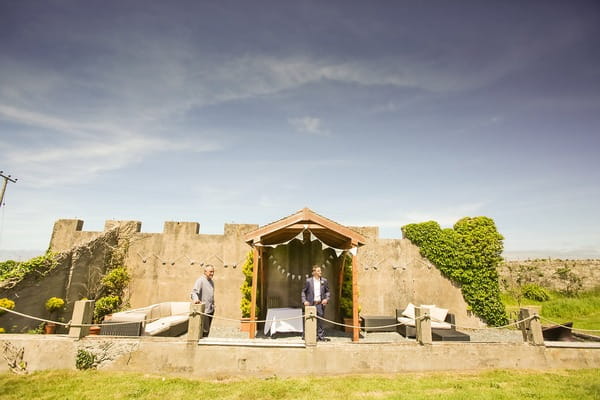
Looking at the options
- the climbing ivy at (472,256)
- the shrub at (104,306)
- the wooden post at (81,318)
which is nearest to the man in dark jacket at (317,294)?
the wooden post at (81,318)

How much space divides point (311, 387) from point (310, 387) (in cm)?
2

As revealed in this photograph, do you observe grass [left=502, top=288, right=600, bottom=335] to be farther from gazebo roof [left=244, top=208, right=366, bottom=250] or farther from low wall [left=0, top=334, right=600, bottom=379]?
gazebo roof [left=244, top=208, right=366, bottom=250]

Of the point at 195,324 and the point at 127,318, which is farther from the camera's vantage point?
the point at 127,318

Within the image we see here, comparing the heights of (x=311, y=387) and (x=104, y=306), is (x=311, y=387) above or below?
below

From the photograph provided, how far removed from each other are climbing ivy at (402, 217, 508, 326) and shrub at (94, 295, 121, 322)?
1147cm

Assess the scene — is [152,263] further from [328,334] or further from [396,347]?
[396,347]

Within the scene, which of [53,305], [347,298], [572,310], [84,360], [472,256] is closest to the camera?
[84,360]

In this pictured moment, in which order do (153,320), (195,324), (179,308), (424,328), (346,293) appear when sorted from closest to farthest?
1. (195,324)
2. (424,328)
3. (153,320)
4. (346,293)
5. (179,308)

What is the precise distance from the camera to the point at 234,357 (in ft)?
20.2

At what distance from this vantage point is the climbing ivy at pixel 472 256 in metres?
10.6

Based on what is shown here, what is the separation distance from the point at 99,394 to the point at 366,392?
484 centimetres

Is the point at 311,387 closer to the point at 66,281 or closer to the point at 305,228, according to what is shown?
the point at 305,228

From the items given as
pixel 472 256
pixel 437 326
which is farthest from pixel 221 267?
pixel 472 256

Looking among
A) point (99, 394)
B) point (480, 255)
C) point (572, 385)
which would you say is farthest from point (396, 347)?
Result: point (480, 255)
